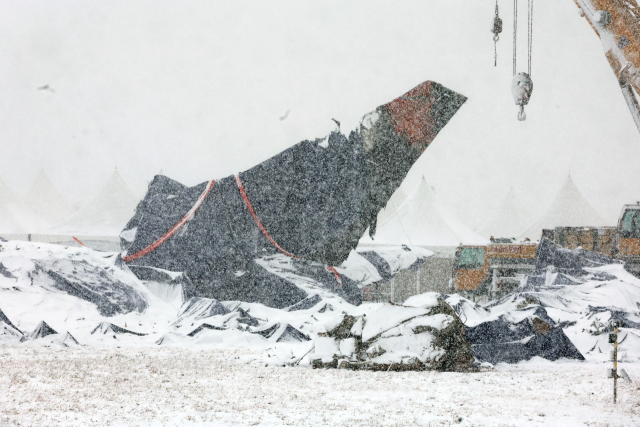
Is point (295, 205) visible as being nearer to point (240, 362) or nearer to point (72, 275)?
point (72, 275)

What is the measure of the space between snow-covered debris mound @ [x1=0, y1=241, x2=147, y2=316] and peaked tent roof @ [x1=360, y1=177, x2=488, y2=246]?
1031 cm

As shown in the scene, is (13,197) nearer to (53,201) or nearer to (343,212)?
(53,201)

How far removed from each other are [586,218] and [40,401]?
2727 centimetres

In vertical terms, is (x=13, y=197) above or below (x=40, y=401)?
above

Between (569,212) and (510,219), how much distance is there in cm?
651

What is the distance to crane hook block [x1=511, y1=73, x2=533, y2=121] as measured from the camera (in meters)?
8.65

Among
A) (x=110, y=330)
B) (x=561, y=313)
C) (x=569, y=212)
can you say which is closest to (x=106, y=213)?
(x=110, y=330)

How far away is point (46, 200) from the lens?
32.5m

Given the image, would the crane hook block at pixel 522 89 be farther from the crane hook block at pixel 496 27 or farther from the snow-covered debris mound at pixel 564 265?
the snow-covered debris mound at pixel 564 265

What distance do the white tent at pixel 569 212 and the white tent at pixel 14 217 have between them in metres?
22.2

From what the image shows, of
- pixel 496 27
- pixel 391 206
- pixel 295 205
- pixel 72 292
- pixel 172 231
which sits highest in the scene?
pixel 496 27

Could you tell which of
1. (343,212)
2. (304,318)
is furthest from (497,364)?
(343,212)

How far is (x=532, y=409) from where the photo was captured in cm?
402

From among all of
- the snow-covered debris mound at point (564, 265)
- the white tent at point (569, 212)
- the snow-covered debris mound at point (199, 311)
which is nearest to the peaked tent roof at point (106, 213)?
the snow-covered debris mound at point (199, 311)
